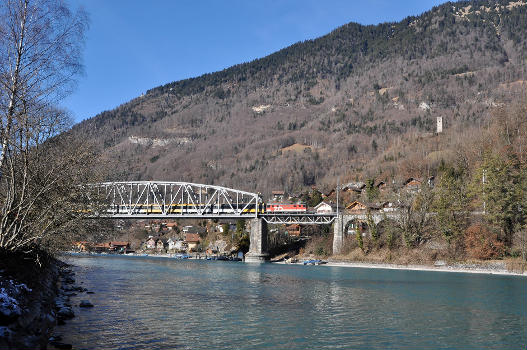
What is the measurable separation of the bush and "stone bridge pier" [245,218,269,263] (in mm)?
36960

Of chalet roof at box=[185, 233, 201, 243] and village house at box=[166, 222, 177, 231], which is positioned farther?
village house at box=[166, 222, 177, 231]

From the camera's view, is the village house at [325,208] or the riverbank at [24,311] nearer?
the riverbank at [24,311]

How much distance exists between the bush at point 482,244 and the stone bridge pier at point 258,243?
3696cm

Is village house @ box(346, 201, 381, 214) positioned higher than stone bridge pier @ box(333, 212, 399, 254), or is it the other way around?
village house @ box(346, 201, 381, 214)

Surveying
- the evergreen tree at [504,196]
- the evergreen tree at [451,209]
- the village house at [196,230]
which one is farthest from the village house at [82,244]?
the evergreen tree at [504,196]

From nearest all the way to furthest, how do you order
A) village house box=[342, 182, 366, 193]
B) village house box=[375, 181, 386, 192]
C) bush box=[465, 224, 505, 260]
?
bush box=[465, 224, 505, 260], village house box=[375, 181, 386, 192], village house box=[342, 182, 366, 193]

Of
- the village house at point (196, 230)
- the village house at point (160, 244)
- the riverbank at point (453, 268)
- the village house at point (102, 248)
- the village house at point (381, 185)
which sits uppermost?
the village house at point (381, 185)

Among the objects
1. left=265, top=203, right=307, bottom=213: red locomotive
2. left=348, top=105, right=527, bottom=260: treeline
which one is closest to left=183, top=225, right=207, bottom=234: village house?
left=265, top=203, right=307, bottom=213: red locomotive

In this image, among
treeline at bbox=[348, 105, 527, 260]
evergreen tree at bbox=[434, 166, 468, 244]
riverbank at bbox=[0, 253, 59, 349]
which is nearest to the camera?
riverbank at bbox=[0, 253, 59, 349]

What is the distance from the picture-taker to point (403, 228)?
63438 mm

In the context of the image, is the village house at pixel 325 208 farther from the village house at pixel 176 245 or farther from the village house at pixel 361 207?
the village house at pixel 176 245

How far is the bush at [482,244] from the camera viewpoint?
5281cm

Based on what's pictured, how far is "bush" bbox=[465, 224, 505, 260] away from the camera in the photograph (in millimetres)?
52812

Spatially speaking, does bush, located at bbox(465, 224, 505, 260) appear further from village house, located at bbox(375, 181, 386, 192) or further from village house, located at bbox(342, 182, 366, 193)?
village house, located at bbox(342, 182, 366, 193)
